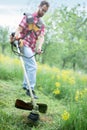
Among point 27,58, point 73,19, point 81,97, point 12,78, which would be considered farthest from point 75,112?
point 73,19

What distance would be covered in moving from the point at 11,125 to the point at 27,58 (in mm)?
2499

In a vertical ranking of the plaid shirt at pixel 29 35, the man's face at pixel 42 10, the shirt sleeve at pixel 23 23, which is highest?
the man's face at pixel 42 10

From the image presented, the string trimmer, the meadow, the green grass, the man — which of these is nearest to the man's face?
the man

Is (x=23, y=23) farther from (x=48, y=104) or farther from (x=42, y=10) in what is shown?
(x=48, y=104)

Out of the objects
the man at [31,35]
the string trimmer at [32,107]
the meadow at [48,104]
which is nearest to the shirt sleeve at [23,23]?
the man at [31,35]

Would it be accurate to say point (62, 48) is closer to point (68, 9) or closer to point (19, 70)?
point (68, 9)

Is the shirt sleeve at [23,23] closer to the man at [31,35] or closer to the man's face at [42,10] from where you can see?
the man at [31,35]

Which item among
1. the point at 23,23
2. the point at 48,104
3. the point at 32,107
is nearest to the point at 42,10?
the point at 23,23

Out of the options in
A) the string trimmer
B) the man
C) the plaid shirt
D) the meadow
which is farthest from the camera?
the plaid shirt

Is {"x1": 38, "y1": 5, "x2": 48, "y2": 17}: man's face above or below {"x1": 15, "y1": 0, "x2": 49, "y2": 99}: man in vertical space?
above

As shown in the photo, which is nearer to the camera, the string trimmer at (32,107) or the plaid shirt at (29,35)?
the string trimmer at (32,107)

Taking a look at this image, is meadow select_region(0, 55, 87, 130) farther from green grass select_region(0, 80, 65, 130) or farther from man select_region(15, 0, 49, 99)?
man select_region(15, 0, 49, 99)

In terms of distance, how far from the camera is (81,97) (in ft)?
19.6

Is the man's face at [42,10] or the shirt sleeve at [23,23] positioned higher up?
the man's face at [42,10]
